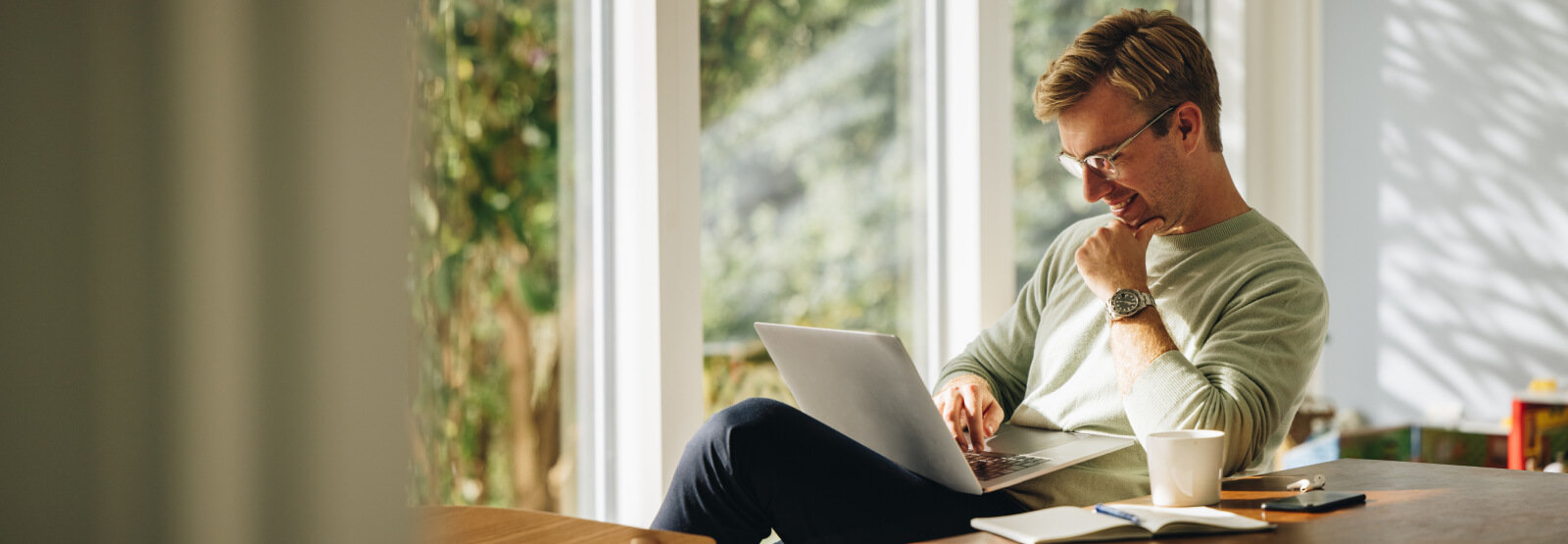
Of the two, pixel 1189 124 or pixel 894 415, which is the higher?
pixel 1189 124

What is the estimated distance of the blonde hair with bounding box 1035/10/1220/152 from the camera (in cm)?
132

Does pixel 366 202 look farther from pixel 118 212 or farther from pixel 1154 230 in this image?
pixel 1154 230

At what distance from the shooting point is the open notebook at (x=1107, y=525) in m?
0.74

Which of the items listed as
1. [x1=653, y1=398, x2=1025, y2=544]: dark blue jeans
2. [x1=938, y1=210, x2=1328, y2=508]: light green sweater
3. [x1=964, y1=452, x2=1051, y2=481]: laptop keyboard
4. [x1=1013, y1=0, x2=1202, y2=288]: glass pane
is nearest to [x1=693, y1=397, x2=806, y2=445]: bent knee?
[x1=653, y1=398, x2=1025, y2=544]: dark blue jeans

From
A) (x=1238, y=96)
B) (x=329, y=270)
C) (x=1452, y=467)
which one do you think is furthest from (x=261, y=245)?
(x=1238, y=96)

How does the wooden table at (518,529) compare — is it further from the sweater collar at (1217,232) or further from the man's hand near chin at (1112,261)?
the sweater collar at (1217,232)

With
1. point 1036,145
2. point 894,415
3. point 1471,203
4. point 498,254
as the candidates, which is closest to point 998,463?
point 894,415

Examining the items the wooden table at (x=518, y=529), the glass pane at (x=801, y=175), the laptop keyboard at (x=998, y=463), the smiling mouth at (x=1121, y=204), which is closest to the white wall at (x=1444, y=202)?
the glass pane at (x=801, y=175)

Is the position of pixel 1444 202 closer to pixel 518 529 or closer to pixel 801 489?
pixel 801 489

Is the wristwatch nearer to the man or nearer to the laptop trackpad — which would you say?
the man

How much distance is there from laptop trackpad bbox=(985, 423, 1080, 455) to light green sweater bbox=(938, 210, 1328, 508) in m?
0.03

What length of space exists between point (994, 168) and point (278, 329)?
6.19ft

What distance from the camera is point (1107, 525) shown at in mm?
751

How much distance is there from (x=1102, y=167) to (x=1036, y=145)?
3.89 ft
